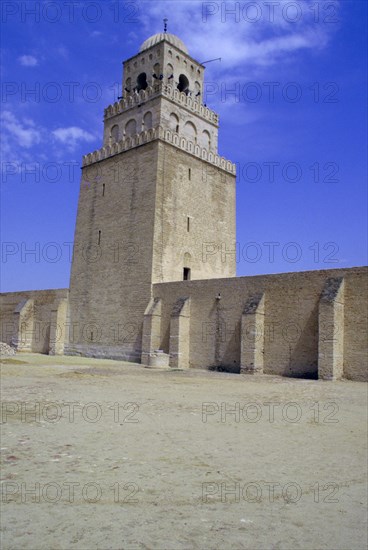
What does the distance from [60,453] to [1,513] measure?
1.74m

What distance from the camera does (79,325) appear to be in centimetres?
2600

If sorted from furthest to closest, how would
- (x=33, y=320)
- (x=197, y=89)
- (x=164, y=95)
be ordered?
1. (x=33, y=320)
2. (x=197, y=89)
3. (x=164, y=95)

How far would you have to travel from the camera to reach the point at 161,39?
26.8 meters

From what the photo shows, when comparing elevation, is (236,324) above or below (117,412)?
above

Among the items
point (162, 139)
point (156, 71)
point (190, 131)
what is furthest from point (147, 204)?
point (156, 71)

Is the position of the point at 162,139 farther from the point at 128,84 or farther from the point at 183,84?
the point at 128,84

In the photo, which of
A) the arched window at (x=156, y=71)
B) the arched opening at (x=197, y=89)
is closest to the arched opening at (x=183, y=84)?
the arched opening at (x=197, y=89)

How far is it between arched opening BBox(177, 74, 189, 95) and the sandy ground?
22.3 m

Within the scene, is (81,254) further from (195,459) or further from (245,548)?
(245,548)

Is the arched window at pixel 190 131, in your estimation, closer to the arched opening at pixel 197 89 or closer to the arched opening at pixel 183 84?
the arched opening at pixel 183 84

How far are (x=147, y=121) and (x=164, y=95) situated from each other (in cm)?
170

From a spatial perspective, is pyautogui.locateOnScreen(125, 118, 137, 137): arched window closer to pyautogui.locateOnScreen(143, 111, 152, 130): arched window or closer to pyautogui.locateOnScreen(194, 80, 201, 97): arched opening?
pyautogui.locateOnScreen(143, 111, 152, 130): arched window

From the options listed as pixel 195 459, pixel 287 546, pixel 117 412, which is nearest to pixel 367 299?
pixel 117 412

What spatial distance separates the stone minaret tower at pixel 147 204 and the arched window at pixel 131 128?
86 millimetres
